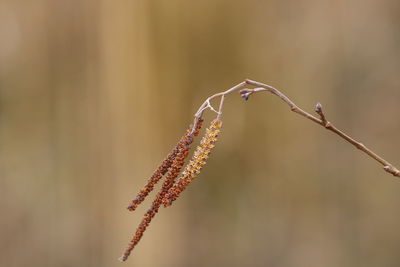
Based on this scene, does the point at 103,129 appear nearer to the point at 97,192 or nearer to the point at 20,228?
the point at 97,192

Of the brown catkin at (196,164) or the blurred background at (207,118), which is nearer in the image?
the brown catkin at (196,164)

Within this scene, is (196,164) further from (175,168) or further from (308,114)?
(308,114)

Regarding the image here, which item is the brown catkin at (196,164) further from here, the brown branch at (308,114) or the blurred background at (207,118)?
the blurred background at (207,118)

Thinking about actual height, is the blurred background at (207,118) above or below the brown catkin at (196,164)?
below

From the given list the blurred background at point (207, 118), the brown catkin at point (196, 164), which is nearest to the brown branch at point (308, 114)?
the brown catkin at point (196, 164)

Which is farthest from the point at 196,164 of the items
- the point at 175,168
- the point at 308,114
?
the point at 308,114
